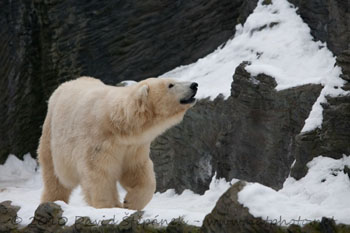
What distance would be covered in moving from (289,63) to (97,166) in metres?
3.80

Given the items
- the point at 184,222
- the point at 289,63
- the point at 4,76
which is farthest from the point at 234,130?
the point at 4,76

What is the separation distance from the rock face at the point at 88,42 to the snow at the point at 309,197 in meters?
7.04

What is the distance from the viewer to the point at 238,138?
977 cm

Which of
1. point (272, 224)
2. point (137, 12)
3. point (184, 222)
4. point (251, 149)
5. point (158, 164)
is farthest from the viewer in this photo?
point (137, 12)

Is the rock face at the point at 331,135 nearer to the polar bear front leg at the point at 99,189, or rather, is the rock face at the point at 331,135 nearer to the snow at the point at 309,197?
the snow at the point at 309,197

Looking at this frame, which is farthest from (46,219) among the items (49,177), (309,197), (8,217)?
(49,177)

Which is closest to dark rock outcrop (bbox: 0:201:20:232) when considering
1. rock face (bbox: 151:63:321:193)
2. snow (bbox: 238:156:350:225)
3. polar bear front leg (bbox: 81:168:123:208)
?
polar bear front leg (bbox: 81:168:123:208)

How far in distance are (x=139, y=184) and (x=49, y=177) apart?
1.47 meters

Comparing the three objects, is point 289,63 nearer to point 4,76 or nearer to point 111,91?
point 111,91

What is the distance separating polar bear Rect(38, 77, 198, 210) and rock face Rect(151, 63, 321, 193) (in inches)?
81.6

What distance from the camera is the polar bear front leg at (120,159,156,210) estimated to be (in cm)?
744

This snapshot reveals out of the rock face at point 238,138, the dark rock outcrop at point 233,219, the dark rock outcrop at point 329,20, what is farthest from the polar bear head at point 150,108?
the dark rock outcrop at point 329,20

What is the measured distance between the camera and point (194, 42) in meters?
13.3

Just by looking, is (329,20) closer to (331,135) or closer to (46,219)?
(331,135)
